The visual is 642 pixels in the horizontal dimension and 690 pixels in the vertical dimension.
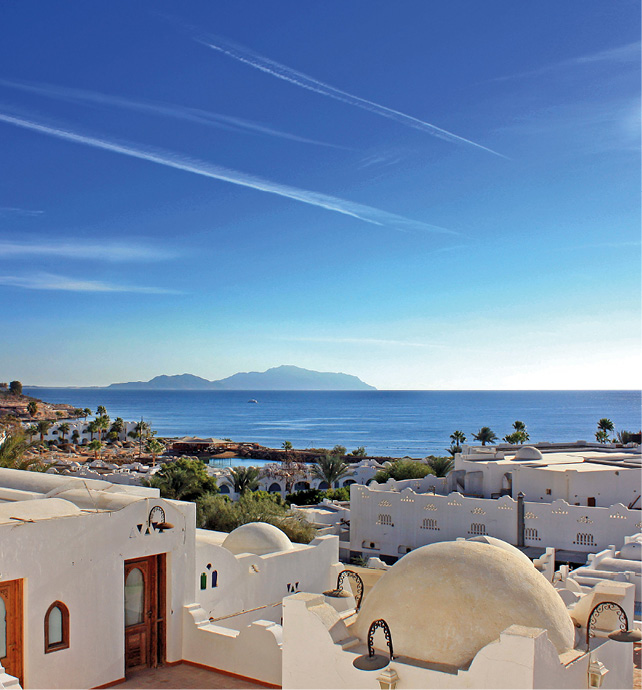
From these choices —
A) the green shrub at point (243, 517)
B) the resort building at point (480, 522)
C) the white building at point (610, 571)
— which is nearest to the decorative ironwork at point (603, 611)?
the white building at point (610, 571)

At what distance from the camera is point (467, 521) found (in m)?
27.8

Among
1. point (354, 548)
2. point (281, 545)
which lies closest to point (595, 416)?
point (354, 548)

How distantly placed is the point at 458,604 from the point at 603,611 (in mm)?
2198

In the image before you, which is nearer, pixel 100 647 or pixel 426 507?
pixel 100 647

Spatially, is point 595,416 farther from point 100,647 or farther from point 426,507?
point 100,647

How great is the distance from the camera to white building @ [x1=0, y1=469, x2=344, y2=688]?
9562 mm

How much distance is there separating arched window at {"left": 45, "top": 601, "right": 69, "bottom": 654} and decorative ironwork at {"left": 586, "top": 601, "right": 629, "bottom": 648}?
7.23 meters

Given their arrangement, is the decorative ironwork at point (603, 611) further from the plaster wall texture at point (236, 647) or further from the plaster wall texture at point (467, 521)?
the plaster wall texture at point (467, 521)

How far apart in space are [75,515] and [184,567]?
2466 mm

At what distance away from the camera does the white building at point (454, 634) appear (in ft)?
20.2

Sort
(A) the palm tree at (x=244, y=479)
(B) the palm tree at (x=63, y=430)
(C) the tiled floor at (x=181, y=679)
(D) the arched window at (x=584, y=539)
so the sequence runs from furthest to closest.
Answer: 1. (B) the palm tree at (x=63, y=430)
2. (A) the palm tree at (x=244, y=479)
3. (D) the arched window at (x=584, y=539)
4. (C) the tiled floor at (x=181, y=679)

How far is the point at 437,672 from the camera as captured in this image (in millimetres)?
6297

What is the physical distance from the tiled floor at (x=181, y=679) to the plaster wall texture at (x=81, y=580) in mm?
295

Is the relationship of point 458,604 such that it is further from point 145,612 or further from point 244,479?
point 244,479
